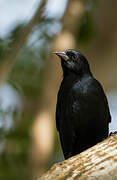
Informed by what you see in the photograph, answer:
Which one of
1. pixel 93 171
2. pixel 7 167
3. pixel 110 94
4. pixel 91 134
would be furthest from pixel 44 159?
pixel 110 94

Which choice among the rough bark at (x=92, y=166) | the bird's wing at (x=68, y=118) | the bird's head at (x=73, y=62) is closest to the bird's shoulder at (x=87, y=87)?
the bird's wing at (x=68, y=118)

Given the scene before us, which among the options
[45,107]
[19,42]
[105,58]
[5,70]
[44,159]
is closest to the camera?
[5,70]

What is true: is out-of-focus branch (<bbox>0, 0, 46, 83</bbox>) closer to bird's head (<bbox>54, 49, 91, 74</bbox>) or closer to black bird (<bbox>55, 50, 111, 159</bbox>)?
bird's head (<bbox>54, 49, 91, 74</bbox>)

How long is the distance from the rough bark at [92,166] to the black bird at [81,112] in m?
1.51

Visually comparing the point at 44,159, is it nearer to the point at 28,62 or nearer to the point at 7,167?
the point at 7,167

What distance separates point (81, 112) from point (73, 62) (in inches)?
36.5

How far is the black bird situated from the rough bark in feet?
4.96

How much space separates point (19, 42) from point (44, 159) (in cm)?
265

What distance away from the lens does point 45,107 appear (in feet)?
29.9

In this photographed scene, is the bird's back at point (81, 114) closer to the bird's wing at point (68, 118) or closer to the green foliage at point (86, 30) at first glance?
the bird's wing at point (68, 118)

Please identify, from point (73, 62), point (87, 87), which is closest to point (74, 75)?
point (73, 62)

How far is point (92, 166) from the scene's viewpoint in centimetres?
442

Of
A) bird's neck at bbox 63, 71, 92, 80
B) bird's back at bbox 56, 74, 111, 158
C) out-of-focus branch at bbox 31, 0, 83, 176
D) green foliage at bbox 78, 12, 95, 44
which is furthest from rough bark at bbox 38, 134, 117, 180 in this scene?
green foliage at bbox 78, 12, 95, 44

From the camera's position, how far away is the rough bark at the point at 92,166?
165 inches
